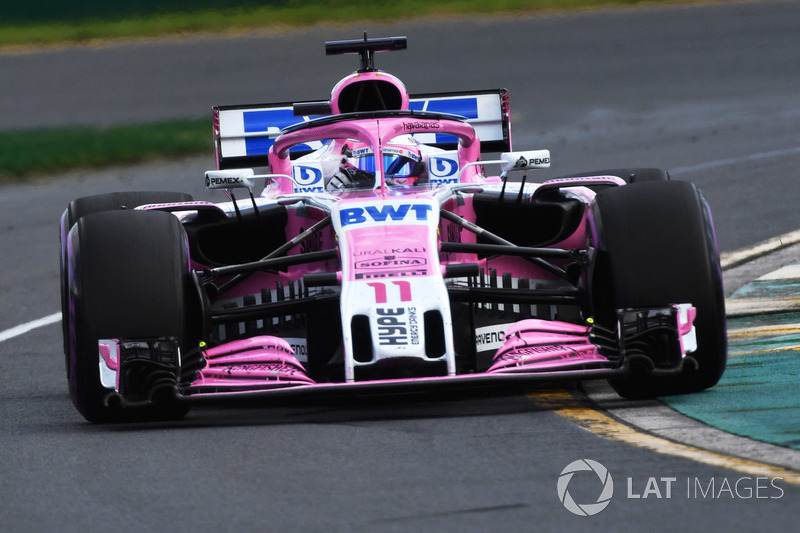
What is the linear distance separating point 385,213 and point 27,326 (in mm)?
4650

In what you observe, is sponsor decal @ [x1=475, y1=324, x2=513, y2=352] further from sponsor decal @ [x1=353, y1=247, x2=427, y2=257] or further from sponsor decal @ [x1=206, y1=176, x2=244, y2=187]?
sponsor decal @ [x1=206, y1=176, x2=244, y2=187]

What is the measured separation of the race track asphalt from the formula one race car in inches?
9.2

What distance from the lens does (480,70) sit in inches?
991

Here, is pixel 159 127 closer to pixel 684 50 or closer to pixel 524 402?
pixel 684 50

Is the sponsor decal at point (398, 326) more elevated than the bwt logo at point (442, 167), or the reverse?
the bwt logo at point (442, 167)

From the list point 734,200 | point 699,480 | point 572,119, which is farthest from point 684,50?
point 699,480

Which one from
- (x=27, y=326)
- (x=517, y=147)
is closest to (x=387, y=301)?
(x=27, y=326)

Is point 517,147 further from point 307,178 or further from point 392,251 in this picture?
point 392,251

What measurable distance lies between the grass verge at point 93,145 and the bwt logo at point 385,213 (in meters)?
13.1

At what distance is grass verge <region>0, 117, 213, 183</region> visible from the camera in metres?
20.3

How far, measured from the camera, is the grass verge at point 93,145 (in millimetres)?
20297

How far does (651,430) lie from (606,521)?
5.06 feet

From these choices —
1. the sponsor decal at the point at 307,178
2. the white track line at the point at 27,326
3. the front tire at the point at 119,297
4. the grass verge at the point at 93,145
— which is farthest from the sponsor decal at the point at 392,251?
the grass verge at the point at 93,145

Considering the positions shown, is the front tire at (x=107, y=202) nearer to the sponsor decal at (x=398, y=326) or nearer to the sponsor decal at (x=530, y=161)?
the sponsor decal at (x=530, y=161)
